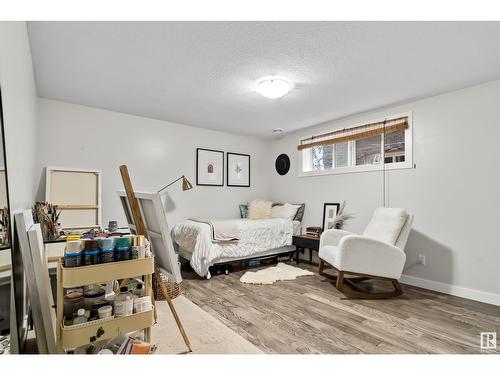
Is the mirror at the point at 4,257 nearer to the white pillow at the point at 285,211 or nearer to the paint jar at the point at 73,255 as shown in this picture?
the paint jar at the point at 73,255

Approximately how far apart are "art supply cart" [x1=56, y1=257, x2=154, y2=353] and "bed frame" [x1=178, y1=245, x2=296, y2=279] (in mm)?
2373

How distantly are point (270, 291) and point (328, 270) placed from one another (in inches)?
53.5

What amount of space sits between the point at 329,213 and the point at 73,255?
387 centimetres

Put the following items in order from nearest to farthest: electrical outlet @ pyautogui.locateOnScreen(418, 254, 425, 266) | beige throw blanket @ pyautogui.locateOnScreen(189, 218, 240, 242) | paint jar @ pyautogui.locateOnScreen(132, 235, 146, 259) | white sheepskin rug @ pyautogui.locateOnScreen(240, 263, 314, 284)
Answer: paint jar @ pyautogui.locateOnScreen(132, 235, 146, 259) < electrical outlet @ pyautogui.locateOnScreen(418, 254, 425, 266) < white sheepskin rug @ pyautogui.locateOnScreen(240, 263, 314, 284) < beige throw blanket @ pyautogui.locateOnScreen(189, 218, 240, 242)

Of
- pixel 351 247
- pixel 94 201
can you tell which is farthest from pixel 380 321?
pixel 94 201

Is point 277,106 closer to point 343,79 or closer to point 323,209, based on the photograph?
point 343,79

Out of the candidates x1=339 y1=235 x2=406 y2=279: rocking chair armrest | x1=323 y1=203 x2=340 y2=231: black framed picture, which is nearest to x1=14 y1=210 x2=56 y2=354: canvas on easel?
A: x1=339 y1=235 x2=406 y2=279: rocking chair armrest

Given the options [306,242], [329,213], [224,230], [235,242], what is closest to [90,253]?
[224,230]

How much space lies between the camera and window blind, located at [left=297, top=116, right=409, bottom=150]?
3.72m

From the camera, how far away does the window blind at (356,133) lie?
372 cm

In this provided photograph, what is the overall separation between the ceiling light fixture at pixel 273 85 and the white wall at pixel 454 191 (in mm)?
1785

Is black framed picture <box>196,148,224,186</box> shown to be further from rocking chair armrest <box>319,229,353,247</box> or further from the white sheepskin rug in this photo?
rocking chair armrest <box>319,229,353,247</box>

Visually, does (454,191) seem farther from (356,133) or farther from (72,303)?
(72,303)

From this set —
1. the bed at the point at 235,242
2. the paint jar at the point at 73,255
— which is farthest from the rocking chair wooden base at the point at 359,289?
the paint jar at the point at 73,255
